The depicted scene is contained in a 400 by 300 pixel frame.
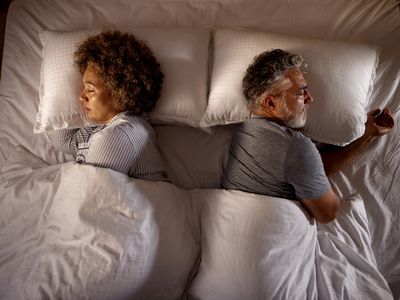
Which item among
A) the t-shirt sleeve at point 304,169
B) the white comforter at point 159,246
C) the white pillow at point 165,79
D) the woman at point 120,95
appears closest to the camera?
the white comforter at point 159,246

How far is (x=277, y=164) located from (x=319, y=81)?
38 centimetres

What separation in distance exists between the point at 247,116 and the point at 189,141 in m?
0.26

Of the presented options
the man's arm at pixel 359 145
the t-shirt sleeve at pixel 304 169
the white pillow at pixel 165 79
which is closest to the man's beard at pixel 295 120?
the t-shirt sleeve at pixel 304 169

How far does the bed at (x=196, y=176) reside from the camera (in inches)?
37.6

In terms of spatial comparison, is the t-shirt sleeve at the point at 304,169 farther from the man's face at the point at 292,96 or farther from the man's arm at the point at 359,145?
the man's arm at the point at 359,145

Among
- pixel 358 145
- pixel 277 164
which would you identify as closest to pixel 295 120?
pixel 277 164

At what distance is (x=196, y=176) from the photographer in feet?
4.24

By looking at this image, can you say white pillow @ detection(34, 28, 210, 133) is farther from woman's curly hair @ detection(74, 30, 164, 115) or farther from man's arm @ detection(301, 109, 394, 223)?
man's arm @ detection(301, 109, 394, 223)

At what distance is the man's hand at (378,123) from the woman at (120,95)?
31.8 inches

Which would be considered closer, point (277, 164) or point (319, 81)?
point (277, 164)

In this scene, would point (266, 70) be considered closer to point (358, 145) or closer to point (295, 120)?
point (295, 120)

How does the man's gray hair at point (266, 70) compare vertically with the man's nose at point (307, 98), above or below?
above

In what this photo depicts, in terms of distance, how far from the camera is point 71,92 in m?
1.27

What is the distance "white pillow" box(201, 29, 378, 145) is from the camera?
3.95 ft
